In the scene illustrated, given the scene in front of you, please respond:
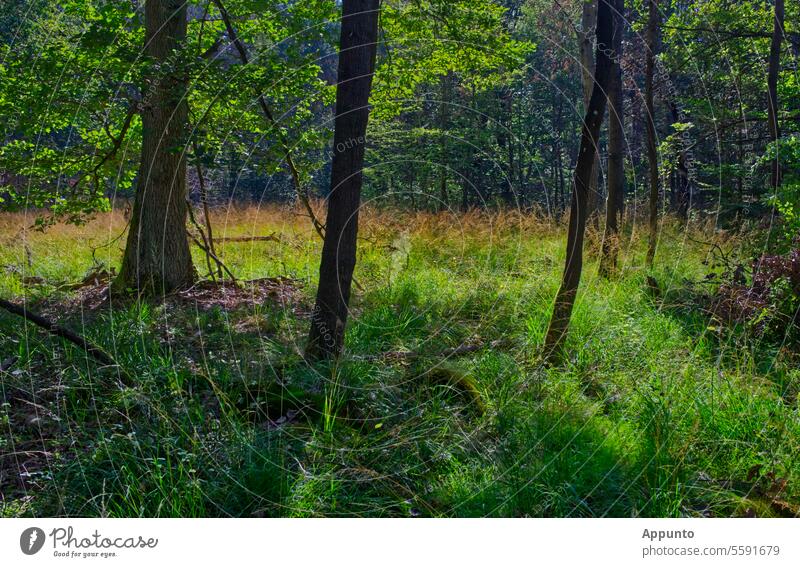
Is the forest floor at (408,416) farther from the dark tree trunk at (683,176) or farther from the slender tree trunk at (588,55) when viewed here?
the slender tree trunk at (588,55)

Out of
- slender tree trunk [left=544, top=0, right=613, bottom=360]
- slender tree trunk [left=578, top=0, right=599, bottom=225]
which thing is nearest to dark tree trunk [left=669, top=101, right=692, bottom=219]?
slender tree trunk [left=578, top=0, right=599, bottom=225]

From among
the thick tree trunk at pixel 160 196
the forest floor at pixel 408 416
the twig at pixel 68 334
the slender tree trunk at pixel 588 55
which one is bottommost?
the forest floor at pixel 408 416

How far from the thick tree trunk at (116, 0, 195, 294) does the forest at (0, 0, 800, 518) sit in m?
0.03

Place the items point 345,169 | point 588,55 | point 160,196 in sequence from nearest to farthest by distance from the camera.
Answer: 1. point 345,169
2. point 160,196
3. point 588,55

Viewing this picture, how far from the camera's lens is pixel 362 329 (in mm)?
6266

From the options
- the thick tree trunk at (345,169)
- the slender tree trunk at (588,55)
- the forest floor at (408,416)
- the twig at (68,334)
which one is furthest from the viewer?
the slender tree trunk at (588,55)

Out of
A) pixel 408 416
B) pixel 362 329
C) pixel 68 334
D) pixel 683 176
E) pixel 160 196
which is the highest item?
pixel 683 176

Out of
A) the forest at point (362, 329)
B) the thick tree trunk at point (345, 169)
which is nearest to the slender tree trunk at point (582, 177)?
the forest at point (362, 329)

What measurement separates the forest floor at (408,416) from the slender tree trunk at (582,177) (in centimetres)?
26

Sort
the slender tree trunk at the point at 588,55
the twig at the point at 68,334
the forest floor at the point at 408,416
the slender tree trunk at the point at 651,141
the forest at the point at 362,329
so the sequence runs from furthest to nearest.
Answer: the slender tree trunk at the point at 588,55 < the slender tree trunk at the point at 651,141 < the twig at the point at 68,334 < the forest at the point at 362,329 < the forest floor at the point at 408,416

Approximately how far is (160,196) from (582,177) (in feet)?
16.5

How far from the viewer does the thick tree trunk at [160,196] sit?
762 centimetres

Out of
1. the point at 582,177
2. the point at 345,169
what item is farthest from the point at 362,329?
the point at 582,177

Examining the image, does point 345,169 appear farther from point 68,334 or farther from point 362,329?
point 68,334
